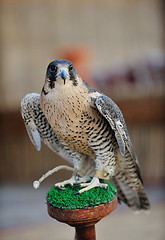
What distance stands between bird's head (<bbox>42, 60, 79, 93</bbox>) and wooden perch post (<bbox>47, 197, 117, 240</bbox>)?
487 mm

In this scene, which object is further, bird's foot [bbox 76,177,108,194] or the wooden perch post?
bird's foot [bbox 76,177,108,194]

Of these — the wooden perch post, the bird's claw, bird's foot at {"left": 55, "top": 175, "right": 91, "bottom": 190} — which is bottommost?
the wooden perch post

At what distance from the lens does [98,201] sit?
1.39 metres

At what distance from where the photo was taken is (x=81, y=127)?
1453 millimetres

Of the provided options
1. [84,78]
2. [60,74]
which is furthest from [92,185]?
[84,78]

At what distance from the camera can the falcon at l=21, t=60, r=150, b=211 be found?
1371mm

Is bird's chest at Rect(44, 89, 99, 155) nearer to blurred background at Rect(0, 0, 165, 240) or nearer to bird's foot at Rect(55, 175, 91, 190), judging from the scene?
bird's foot at Rect(55, 175, 91, 190)

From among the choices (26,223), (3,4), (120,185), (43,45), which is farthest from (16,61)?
(120,185)

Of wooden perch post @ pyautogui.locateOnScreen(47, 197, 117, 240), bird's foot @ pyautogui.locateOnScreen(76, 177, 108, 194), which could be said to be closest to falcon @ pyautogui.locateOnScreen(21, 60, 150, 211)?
bird's foot @ pyautogui.locateOnScreen(76, 177, 108, 194)

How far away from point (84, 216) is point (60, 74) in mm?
547

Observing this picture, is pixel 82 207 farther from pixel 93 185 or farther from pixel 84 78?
pixel 84 78

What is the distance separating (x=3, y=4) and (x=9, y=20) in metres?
0.27

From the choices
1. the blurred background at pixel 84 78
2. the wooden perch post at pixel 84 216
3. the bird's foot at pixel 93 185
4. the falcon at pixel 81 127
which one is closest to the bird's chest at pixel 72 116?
the falcon at pixel 81 127

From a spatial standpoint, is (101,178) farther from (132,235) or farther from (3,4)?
(3,4)
